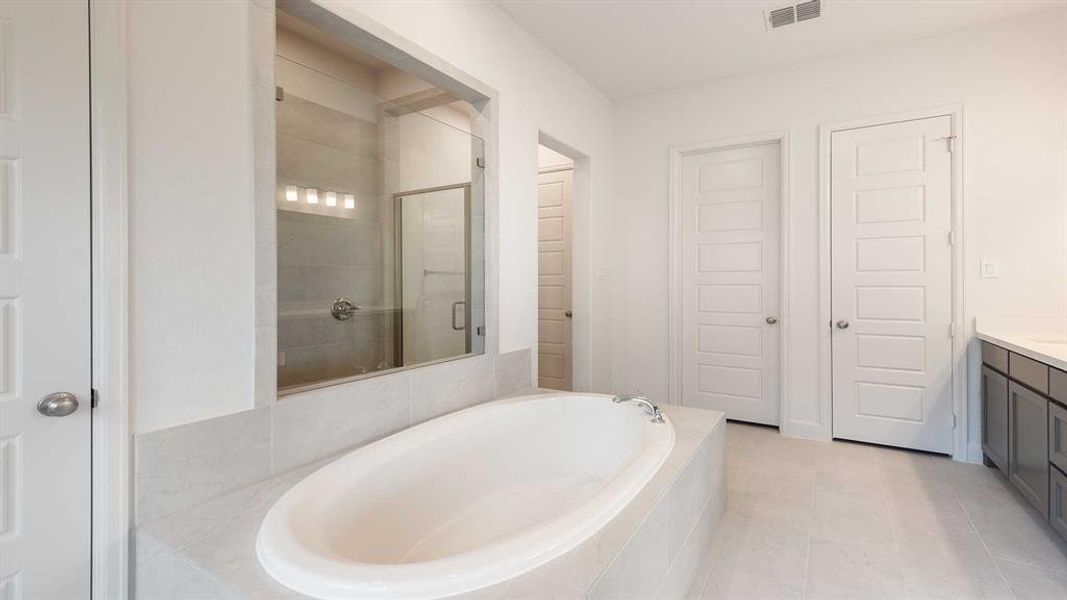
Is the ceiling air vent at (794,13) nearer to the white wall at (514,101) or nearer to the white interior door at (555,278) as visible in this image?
the white wall at (514,101)

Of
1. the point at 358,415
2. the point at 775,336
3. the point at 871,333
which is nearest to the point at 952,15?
the point at 871,333

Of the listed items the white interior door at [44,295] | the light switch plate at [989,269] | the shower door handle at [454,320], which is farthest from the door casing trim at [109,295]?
the light switch plate at [989,269]

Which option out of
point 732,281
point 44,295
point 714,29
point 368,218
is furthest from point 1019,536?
Answer: point 44,295

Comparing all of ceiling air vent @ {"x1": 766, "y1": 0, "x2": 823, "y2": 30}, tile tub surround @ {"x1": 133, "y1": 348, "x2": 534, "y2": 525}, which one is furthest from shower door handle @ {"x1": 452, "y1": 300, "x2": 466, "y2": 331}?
ceiling air vent @ {"x1": 766, "y1": 0, "x2": 823, "y2": 30}

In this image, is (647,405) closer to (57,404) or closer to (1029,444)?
(1029,444)

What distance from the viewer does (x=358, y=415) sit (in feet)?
5.90

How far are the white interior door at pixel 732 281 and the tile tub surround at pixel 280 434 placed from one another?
208cm

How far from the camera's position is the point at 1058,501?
187cm

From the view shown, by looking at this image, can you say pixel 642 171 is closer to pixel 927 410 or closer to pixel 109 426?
pixel 927 410

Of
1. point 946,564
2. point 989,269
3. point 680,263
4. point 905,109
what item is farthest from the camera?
point 680,263

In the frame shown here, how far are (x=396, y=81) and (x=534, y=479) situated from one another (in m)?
2.09

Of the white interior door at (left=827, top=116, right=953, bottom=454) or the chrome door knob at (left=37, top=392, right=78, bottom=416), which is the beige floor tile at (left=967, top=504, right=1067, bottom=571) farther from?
the chrome door knob at (left=37, top=392, right=78, bottom=416)

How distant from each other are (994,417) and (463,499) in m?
2.84

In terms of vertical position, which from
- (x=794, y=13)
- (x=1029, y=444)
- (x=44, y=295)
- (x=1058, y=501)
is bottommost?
(x=1058, y=501)
